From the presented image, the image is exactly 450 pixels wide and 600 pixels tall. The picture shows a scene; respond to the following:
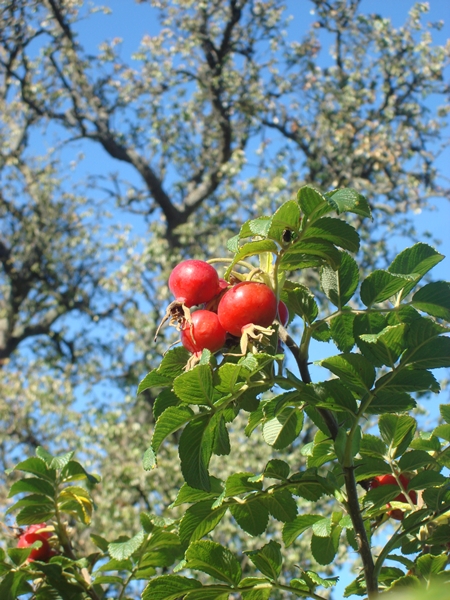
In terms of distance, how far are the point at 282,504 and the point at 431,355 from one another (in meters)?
0.32

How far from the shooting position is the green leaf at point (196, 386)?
2.46 feet

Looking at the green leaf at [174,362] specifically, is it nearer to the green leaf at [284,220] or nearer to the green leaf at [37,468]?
the green leaf at [284,220]

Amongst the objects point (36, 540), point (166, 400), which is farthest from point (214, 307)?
point (36, 540)

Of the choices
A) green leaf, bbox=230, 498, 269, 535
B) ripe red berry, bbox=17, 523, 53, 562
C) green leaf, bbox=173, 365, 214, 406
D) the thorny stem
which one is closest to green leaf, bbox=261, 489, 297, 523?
green leaf, bbox=230, 498, 269, 535

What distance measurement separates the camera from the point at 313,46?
8.76 meters

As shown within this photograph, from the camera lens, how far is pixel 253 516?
A: 94 centimetres

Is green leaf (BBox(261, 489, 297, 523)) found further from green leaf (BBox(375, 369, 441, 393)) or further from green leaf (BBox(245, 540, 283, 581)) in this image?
green leaf (BBox(375, 369, 441, 393))

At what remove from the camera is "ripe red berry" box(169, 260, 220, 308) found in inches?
35.5

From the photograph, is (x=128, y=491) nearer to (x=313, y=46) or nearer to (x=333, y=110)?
(x=333, y=110)

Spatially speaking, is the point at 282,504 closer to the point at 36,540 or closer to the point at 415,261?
the point at 415,261

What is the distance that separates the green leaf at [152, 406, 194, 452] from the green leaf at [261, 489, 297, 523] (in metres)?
0.21

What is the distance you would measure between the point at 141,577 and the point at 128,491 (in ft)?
18.5

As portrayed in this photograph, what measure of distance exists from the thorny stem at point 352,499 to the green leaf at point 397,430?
0.39 ft

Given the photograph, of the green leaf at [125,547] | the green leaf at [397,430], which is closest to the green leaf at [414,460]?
the green leaf at [397,430]
